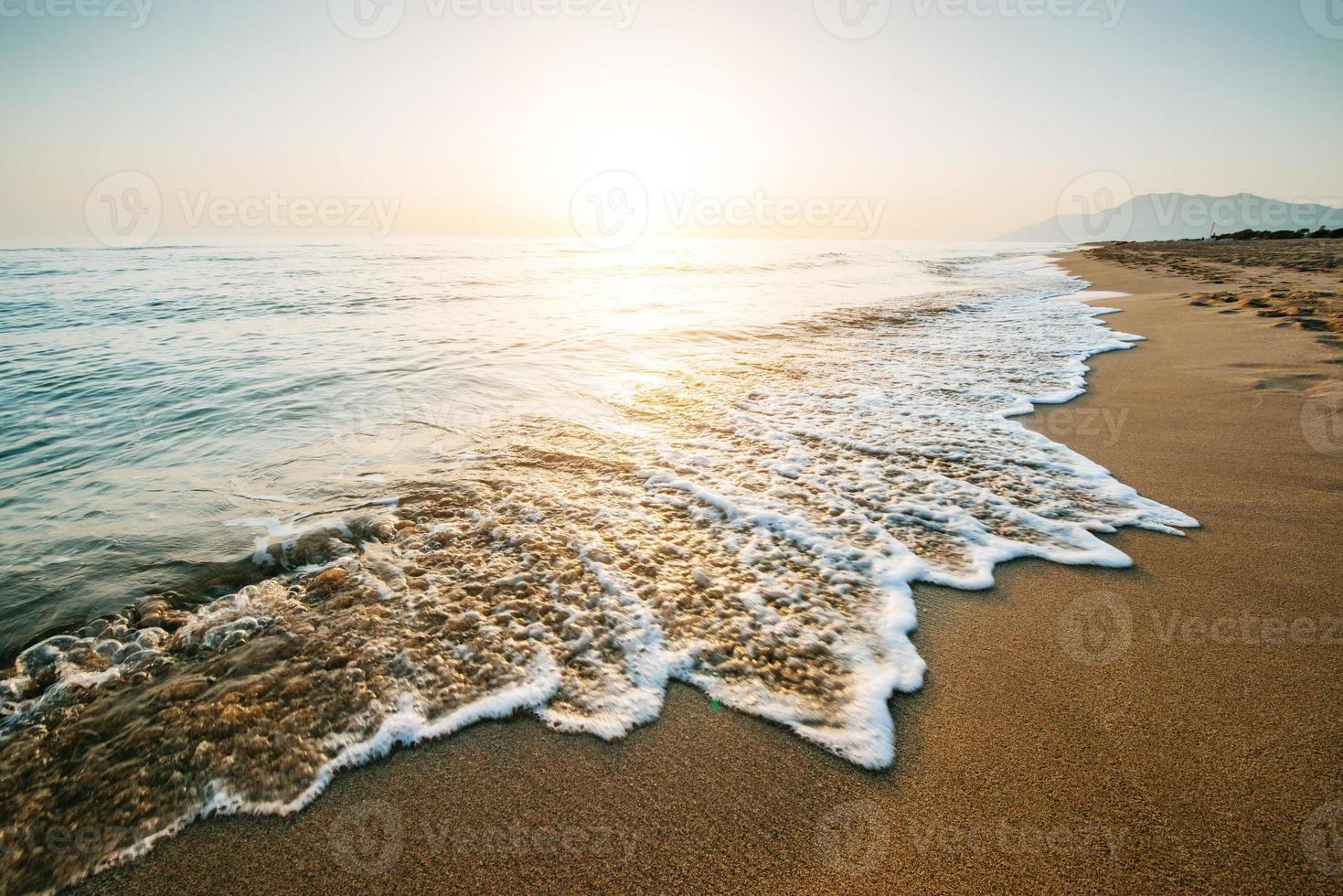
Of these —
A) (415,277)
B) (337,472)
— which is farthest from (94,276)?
(337,472)

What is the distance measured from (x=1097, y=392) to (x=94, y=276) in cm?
3695

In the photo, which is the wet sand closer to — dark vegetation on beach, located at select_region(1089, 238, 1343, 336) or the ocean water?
the ocean water

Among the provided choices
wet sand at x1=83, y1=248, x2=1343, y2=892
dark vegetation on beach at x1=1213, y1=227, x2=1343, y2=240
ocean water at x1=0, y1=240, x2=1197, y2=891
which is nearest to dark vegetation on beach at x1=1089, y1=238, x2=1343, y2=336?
ocean water at x1=0, y1=240, x2=1197, y2=891

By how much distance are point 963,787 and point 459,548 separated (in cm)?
308

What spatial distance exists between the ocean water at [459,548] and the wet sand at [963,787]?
0.16 m

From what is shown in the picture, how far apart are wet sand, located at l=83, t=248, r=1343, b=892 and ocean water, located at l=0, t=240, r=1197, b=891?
0.51 ft

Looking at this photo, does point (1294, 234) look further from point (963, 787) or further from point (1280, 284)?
point (963, 787)

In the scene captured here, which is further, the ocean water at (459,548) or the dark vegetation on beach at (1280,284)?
the dark vegetation on beach at (1280,284)

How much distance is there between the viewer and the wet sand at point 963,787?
1761 mm

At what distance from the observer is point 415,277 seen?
82.0 feet

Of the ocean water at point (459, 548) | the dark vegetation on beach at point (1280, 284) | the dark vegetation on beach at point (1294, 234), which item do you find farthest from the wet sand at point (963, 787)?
the dark vegetation on beach at point (1294, 234)

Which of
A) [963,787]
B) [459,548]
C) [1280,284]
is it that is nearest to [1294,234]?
[1280,284]

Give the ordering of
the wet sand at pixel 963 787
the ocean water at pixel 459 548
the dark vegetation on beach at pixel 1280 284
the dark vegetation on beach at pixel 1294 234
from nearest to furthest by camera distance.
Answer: the wet sand at pixel 963 787, the ocean water at pixel 459 548, the dark vegetation on beach at pixel 1280 284, the dark vegetation on beach at pixel 1294 234

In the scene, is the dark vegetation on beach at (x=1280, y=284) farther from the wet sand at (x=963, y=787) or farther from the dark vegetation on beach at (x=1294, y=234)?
the dark vegetation on beach at (x=1294, y=234)
